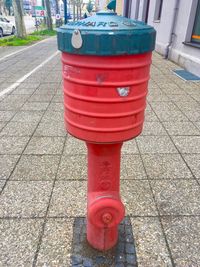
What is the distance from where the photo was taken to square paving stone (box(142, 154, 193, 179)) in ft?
9.63

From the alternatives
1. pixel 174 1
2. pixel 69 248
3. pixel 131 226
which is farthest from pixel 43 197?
pixel 174 1

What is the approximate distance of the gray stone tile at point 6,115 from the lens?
4418 millimetres

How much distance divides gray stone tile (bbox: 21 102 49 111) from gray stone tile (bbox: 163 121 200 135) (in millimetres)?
2295

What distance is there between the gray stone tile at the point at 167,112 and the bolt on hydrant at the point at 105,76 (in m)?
3.06

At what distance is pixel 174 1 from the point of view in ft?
27.4

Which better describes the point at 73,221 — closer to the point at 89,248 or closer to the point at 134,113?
the point at 89,248

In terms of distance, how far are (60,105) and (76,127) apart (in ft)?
11.8

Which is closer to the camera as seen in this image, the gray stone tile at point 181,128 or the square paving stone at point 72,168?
the square paving stone at point 72,168

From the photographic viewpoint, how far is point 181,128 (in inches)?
162

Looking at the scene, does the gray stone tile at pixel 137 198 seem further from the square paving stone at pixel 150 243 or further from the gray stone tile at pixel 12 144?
the gray stone tile at pixel 12 144

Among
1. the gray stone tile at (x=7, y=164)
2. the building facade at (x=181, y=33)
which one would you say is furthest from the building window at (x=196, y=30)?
the gray stone tile at (x=7, y=164)

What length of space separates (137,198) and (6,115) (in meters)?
3.00

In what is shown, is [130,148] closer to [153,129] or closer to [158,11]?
[153,129]

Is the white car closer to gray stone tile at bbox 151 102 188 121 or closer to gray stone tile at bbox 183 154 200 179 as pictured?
gray stone tile at bbox 151 102 188 121
